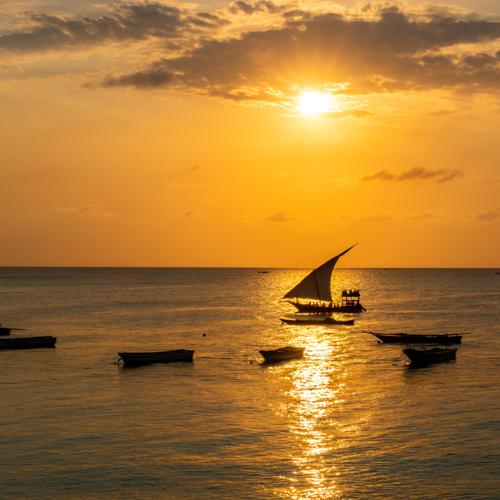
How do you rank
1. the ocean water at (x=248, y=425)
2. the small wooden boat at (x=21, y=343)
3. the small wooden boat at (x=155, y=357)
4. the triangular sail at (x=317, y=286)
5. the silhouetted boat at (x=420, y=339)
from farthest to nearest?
the triangular sail at (x=317, y=286)
the silhouetted boat at (x=420, y=339)
the small wooden boat at (x=21, y=343)
the small wooden boat at (x=155, y=357)
the ocean water at (x=248, y=425)

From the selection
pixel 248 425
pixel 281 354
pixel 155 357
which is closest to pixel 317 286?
pixel 281 354

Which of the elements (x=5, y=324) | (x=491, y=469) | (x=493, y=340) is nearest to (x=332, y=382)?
(x=491, y=469)

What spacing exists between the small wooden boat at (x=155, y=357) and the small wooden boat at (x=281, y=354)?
704 centimetres

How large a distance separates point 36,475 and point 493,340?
71.1 meters

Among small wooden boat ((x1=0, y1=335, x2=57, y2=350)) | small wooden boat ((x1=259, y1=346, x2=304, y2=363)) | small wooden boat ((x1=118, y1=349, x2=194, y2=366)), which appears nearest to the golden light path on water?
small wooden boat ((x1=259, y1=346, x2=304, y2=363))

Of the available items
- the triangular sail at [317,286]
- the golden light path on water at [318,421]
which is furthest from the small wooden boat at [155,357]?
the triangular sail at [317,286]

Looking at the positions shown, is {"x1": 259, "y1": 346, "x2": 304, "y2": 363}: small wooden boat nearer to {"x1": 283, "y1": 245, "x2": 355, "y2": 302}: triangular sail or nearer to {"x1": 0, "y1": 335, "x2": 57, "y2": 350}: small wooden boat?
→ {"x1": 0, "y1": 335, "x2": 57, "y2": 350}: small wooden boat

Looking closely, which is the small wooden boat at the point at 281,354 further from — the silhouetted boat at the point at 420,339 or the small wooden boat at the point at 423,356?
the silhouetted boat at the point at 420,339

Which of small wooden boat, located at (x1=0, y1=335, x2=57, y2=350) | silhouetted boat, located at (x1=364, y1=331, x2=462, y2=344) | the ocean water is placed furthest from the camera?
silhouetted boat, located at (x1=364, y1=331, x2=462, y2=344)

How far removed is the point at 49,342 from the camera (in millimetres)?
Result: 79500

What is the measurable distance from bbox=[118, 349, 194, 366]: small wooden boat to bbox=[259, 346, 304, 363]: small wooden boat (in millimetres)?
7035

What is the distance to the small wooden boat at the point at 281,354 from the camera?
2756 inches

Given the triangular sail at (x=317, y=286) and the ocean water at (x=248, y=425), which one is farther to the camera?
the triangular sail at (x=317, y=286)

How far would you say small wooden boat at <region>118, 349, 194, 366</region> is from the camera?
66.9 meters
